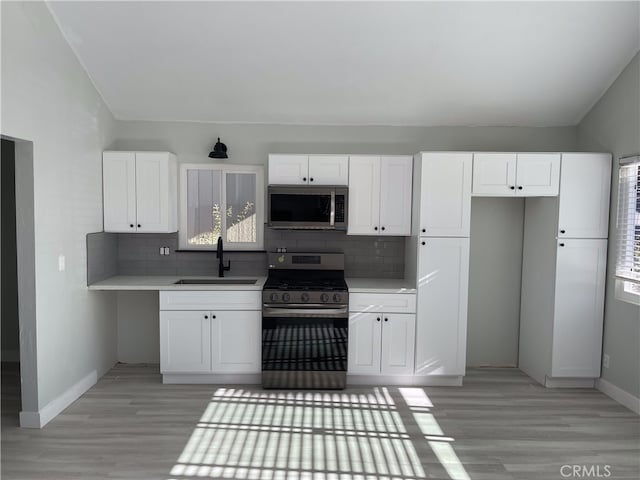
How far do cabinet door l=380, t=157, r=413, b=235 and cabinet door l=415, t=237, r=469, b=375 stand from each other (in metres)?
0.35

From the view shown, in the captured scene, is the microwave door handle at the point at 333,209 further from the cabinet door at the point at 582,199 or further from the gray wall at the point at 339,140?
the cabinet door at the point at 582,199

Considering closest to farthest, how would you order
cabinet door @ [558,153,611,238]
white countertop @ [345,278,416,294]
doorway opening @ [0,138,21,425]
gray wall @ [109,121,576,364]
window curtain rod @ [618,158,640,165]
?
window curtain rod @ [618,158,640,165] → cabinet door @ [558,153,611,238] → white countertop @ [345,278,416,294] → gray wall @ [109,121,576,364] → doorway opening @ [0,138,21,425]

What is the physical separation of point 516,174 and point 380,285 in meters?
1.54

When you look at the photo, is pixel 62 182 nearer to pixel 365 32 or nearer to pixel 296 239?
pixel 296 239

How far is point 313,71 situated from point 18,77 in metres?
2.11

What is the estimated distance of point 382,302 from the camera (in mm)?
3965

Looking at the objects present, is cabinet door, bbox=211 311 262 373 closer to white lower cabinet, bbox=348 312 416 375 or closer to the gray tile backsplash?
the gray tile backsplash

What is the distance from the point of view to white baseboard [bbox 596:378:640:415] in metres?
3.55

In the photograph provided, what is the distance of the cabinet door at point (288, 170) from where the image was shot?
411cm

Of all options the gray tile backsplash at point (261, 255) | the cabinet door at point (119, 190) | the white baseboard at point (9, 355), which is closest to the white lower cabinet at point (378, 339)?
the gray tile backsplash at point (261, 255)

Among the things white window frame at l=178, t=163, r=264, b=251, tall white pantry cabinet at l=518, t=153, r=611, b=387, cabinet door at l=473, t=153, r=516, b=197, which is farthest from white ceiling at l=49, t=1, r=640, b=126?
tall white pantry cabinet at l=518, t=153, r=611, b=387

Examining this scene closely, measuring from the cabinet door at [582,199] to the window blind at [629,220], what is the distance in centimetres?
13

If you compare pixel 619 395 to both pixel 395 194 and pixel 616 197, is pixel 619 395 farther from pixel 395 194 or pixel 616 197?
pixel 395 194

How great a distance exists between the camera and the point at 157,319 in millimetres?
4535
